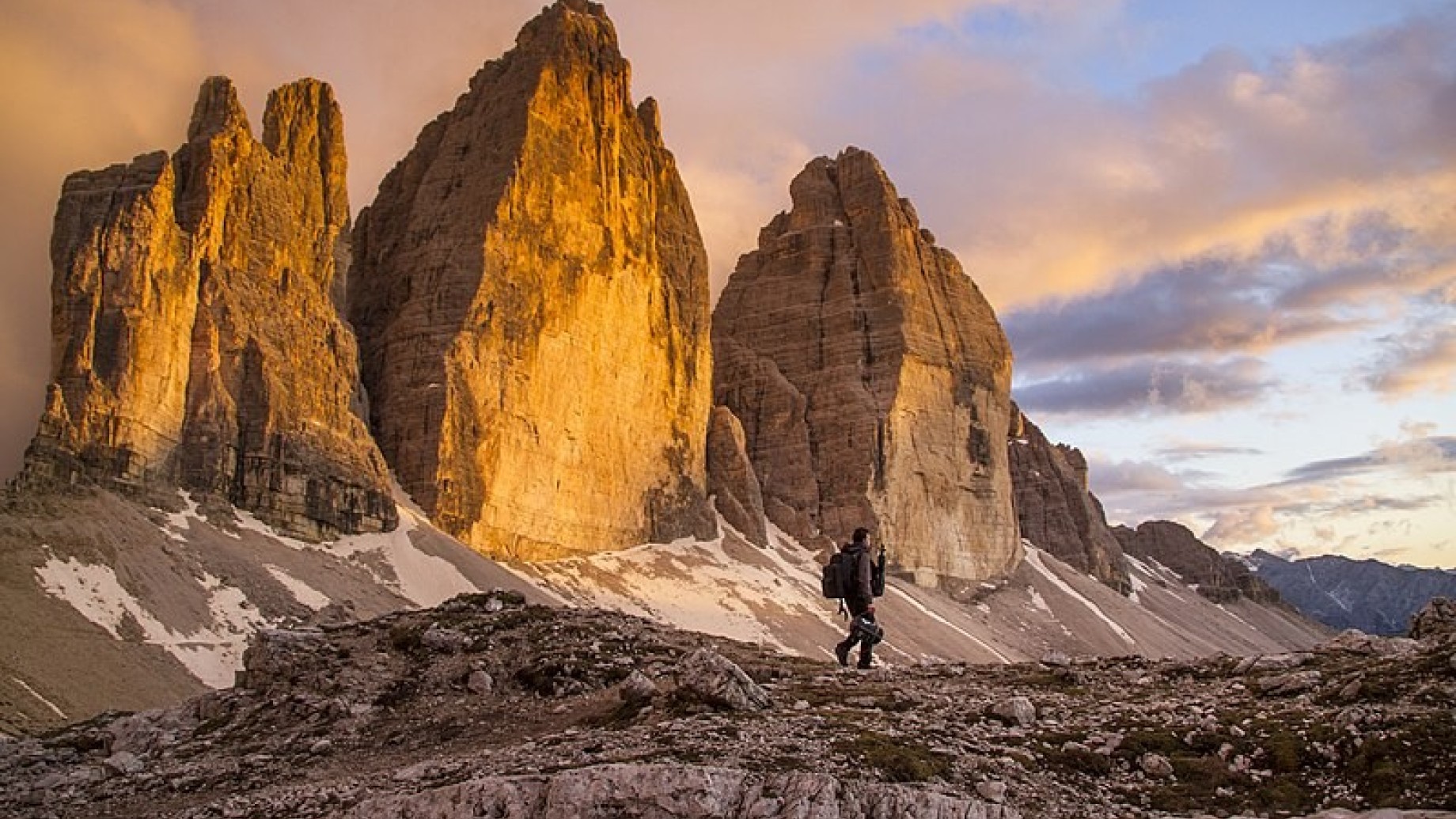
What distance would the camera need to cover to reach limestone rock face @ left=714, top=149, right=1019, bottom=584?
164 metres

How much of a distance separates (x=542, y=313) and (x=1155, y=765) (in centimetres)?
11137

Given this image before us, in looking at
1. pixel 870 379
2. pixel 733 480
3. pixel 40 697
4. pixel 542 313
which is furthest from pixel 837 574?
pixel 870 379

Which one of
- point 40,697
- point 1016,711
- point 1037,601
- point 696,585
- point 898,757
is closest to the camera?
point 898,757

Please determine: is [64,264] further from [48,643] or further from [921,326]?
[921,326]

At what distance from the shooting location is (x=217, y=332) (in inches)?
3772

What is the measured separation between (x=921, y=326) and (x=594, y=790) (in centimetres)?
16431

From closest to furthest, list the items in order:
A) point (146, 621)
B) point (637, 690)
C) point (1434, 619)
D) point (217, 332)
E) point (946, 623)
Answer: point (637, 690), point (1434, 619), point (146, 621), point (217, 332), point (946, 623)

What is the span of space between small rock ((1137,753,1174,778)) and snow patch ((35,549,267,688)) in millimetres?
55232

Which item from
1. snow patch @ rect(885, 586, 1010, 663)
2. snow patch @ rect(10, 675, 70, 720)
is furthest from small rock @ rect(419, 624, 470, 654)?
snow patch @ rect(885, 586, 1010, 663)

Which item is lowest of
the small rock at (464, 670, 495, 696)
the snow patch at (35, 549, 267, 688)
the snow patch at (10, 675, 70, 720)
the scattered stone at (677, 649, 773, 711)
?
the snow patch at (10, 675, 70, 720)

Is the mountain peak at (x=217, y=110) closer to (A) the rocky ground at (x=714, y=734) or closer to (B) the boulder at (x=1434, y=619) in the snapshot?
(A) the rocky ground at (x=714, y=734)

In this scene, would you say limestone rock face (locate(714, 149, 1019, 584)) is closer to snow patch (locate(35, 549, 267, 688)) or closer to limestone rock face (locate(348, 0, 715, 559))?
limestone rock face (locate(348, 0, 715, 559))

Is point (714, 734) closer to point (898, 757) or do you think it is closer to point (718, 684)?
point (718, 684)

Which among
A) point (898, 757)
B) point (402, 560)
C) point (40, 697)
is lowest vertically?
point (40, 697)
